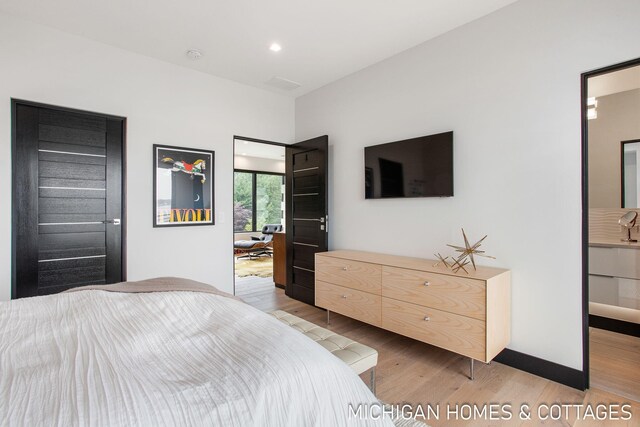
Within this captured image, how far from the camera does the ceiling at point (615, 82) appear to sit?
8.93 feet

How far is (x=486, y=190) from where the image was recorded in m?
2.62

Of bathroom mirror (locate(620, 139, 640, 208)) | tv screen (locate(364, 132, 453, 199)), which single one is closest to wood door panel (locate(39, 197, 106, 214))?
tv screen (locate(364, 132, 453, 199))

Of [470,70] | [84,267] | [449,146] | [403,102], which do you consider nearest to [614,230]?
[449,146]

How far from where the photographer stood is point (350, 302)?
3135 millimetres

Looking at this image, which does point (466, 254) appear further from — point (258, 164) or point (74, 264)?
point (258, 164)

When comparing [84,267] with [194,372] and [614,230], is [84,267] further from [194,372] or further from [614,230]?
[614,230]

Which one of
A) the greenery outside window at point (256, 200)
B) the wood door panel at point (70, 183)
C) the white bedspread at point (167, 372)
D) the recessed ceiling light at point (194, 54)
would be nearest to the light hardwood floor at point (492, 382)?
the white bedspread at point (167, 372)

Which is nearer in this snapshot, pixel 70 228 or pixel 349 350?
pixel 349 350

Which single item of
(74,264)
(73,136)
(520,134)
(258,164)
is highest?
(258,164)

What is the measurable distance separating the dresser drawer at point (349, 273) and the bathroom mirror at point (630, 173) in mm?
2764

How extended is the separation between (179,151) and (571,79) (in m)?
3.62

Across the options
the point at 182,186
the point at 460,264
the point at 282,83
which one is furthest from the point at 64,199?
the point at 460,264

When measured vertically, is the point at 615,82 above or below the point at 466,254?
above

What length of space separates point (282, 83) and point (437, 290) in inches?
122
